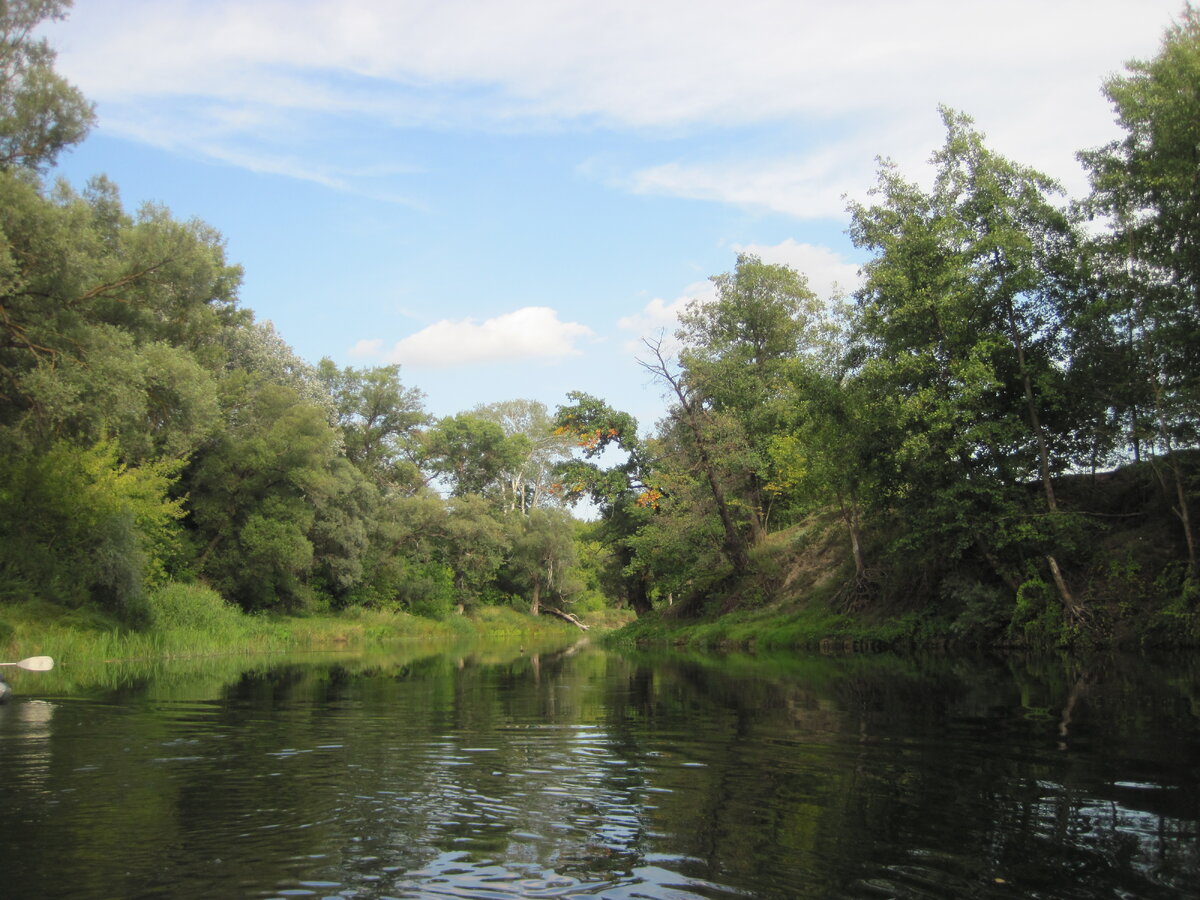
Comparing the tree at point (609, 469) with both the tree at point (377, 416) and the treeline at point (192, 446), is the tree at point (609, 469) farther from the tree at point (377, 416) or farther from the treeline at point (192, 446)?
the tree at point (377, 416)

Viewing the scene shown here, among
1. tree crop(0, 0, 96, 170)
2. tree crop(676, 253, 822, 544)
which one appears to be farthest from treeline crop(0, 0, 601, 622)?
tree crop(676, 253, 822, 544)

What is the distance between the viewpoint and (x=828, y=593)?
33000mm

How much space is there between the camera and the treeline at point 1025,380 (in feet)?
69.5

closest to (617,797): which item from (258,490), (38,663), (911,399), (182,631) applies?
(38,663)

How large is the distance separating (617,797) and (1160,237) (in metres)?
21.0

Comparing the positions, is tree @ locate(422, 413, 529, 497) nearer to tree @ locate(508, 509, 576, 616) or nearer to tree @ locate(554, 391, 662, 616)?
tree @ locate(508, 509, 576, 616)

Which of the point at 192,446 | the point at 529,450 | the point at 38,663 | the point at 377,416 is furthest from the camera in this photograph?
the point at 529,450

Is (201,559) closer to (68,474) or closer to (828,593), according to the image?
(68,474)

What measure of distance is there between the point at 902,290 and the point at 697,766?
1932 cm

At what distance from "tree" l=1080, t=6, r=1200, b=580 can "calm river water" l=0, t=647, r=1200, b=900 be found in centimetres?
1016

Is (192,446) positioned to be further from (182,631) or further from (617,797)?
(617,797)

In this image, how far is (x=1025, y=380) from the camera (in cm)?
2369

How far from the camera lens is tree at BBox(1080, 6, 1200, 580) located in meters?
20.3

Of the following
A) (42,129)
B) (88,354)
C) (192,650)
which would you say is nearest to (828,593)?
(192,650)
